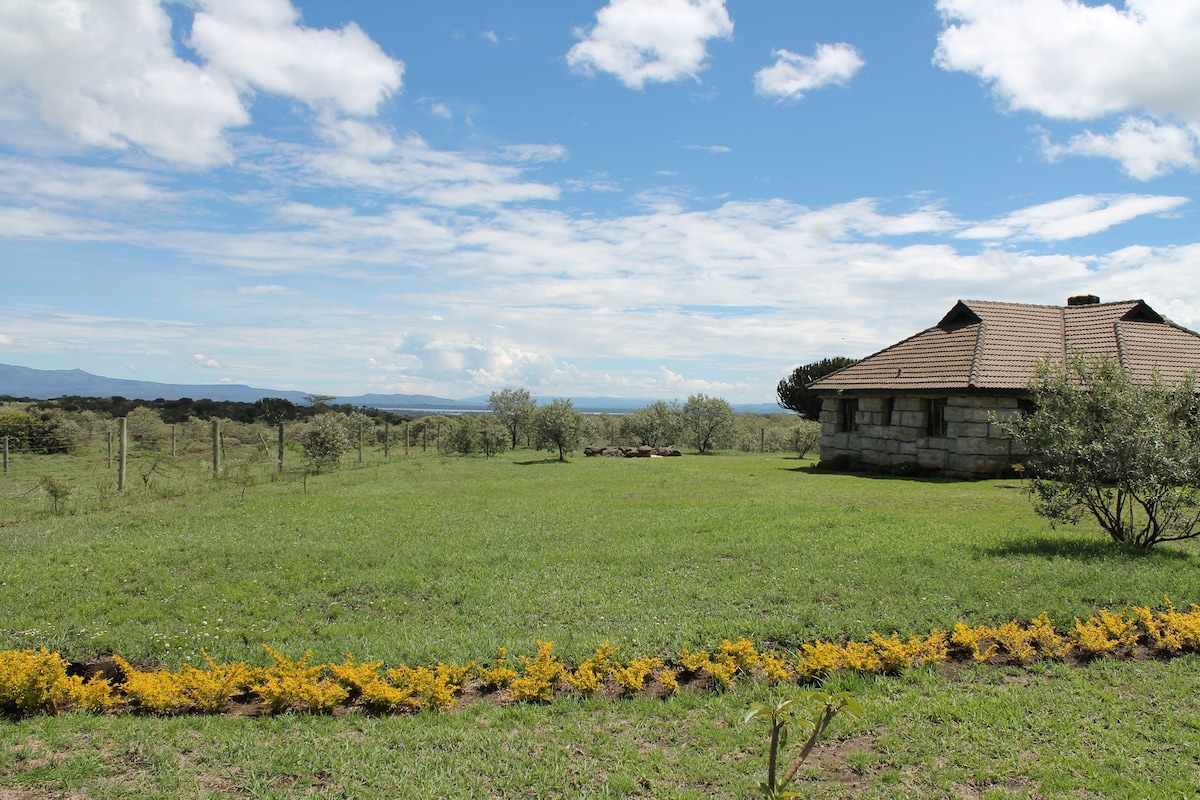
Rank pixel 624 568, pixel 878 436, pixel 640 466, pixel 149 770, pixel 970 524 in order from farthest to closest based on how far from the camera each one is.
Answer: pixel 640 466 < pixel 878 436 < pixel 970 524 < pixel 624 568 < pixel 149 770

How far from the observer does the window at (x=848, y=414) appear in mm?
24359

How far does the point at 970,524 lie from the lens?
1165 centimetres

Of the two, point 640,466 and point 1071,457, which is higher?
point 1071,457

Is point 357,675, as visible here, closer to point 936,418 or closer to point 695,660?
point 695,660

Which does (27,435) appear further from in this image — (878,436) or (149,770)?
(878,436)

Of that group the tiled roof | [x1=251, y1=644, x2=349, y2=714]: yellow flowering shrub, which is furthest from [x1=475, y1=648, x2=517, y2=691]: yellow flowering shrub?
the tiled roof

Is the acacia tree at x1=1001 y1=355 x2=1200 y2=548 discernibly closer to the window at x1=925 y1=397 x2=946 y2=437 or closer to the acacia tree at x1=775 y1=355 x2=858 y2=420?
the window at x1=925 y1=397 x2=946 y2=437

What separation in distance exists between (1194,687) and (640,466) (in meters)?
20.2

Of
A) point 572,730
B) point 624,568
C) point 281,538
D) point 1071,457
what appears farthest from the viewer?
point 281,538

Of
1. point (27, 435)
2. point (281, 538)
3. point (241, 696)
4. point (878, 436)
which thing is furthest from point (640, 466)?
point (27, 435)

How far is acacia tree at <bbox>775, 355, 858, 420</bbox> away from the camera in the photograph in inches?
1699

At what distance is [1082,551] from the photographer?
9219mm

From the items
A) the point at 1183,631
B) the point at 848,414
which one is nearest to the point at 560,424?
the point at 848,414

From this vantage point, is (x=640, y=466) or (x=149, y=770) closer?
(x=149, y=770)
